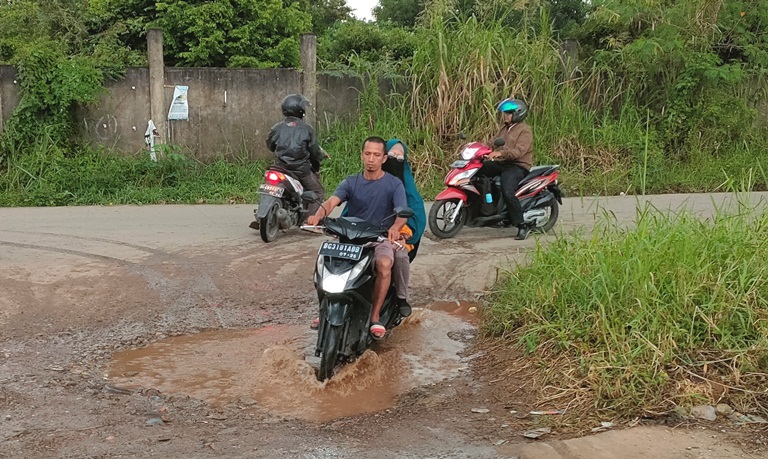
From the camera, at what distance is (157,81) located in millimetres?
11984

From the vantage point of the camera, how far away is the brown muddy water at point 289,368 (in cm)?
457

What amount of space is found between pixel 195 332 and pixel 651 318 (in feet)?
10.5

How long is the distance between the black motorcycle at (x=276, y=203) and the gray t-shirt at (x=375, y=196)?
9.23 ft

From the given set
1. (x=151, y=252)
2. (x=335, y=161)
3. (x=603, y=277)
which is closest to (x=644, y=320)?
(x=603, y=277)

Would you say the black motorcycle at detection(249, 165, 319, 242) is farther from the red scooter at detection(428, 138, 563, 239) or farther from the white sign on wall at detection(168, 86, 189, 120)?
the white sign on wall at detection(168, 86, 189, 120)

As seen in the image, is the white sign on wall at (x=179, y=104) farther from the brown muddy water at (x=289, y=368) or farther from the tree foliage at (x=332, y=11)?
the tree foliage at (x=332, y=11)

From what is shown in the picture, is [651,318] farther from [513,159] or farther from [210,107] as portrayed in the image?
[210,107]

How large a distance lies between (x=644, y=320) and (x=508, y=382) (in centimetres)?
87

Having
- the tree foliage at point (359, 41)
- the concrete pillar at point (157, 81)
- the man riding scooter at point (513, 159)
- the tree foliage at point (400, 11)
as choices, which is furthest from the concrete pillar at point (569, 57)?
the tree foliage at point (400, 11)

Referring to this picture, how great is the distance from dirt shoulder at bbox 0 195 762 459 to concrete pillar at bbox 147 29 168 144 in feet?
8.25

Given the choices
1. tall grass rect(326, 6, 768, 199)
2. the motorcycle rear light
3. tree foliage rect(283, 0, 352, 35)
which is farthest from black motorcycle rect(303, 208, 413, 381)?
tree foliage rect(283, 0, 352, 35)

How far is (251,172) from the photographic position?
40.1 ft

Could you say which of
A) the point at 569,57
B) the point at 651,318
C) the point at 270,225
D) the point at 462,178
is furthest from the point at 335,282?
the point at 569,57

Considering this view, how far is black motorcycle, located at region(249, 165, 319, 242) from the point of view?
8.24 meters
